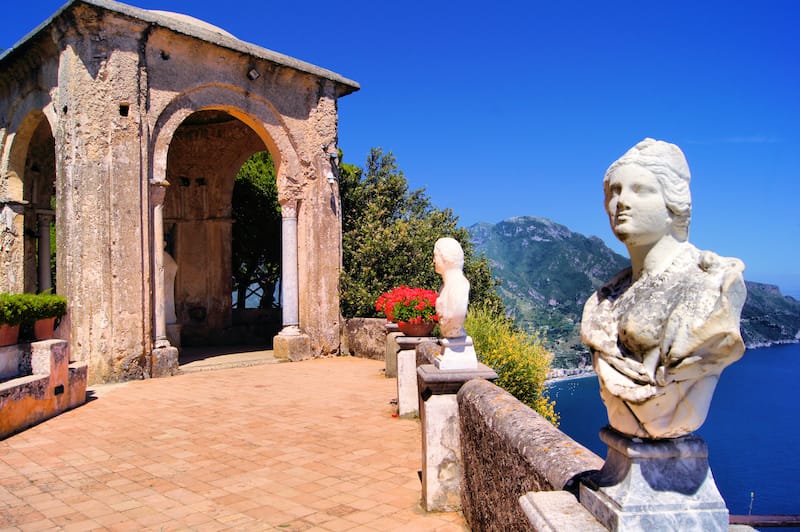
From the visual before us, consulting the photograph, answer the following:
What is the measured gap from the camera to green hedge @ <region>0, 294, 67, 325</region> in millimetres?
6965

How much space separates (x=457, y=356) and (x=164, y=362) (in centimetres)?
736

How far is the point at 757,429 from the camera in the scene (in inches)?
601

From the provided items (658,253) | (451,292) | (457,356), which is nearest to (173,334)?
(451,292)

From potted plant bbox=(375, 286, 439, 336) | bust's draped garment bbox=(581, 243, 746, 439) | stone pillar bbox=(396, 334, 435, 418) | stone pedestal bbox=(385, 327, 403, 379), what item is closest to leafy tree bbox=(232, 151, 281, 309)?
stone pedestal bbox=(385, 327, 403, 379)

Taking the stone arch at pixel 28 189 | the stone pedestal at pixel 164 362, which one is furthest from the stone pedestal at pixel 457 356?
the stone arch at pixel 28 189

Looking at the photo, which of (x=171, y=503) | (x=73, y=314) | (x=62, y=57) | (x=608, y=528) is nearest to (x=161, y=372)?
(x=73, y=314)

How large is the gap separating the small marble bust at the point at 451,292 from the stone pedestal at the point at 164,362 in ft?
22.6

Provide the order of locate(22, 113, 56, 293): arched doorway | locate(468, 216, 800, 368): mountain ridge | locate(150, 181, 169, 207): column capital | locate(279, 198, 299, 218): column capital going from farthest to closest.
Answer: locate(468, 216, 800, 368): mountain ridge
locate(22, 113, 56, 293): arched doorway
locate(279, 198, 299, 218): column capital
locate(150, 181, 169, 207): column capital

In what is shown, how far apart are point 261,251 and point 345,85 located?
22.2 ft

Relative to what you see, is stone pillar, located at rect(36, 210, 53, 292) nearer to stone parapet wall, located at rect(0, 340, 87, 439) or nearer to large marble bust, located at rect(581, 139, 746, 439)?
stone parapet wall, located at rect(0, 340, 87, 439)

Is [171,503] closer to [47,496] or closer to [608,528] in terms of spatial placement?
[47,496]

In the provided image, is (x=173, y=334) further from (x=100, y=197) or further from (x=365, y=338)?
(x=100, y=197)

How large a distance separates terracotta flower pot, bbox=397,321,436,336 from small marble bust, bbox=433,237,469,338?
2.80 m

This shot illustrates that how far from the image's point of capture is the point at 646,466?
1850mm
